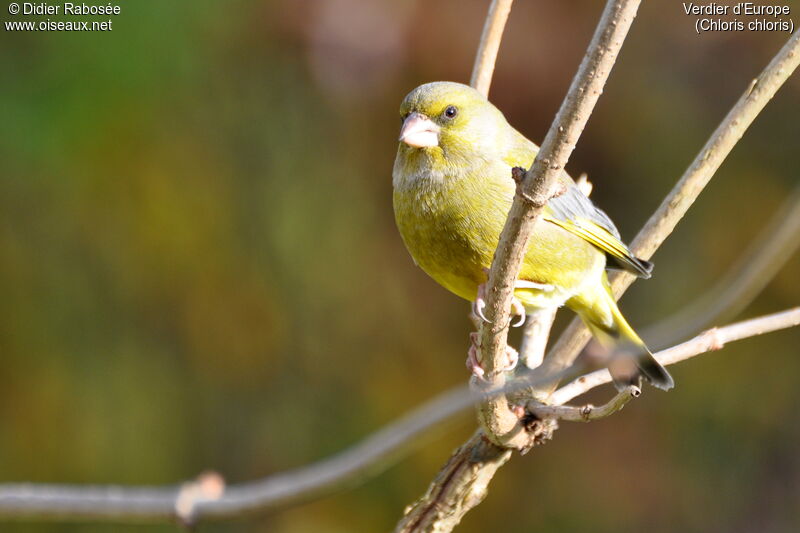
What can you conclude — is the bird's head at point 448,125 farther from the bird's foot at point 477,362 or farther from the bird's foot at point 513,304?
the bird's foot at point 477,362

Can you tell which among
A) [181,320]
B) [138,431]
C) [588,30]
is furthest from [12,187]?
[588,30]

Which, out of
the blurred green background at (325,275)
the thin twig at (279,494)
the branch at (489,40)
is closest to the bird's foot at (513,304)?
the branch at (489,40)

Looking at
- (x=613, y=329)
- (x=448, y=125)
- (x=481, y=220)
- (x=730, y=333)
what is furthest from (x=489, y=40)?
(x=730, y=333)

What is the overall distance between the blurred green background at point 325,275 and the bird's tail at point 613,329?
233 centimetres

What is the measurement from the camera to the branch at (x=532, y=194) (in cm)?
146

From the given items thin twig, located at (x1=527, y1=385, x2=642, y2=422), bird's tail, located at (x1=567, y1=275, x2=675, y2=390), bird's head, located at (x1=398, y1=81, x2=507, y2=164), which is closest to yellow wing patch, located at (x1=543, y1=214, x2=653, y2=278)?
bird's tail, located at (x1=567, y1=275, x2=675, y2=390)

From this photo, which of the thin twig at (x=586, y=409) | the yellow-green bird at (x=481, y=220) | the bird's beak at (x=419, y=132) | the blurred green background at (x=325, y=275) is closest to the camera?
the thin twig at (x=586, y=409)

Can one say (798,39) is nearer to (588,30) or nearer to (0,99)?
(588,30)

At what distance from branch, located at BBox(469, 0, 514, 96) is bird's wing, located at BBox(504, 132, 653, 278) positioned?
0.68 feet

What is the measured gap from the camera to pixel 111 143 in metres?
5.12

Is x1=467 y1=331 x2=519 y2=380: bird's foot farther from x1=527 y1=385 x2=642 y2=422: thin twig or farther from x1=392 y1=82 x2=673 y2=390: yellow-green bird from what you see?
x1=392 y1=82 x2=673 y2=390: yellow-green bird

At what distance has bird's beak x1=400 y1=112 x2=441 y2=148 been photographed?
267 centimetres

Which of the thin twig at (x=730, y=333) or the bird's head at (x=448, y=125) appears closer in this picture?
the thin twig at (x=730, y=333)

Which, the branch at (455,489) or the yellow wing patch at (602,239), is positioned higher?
the yellow wing patch at (602,239)
